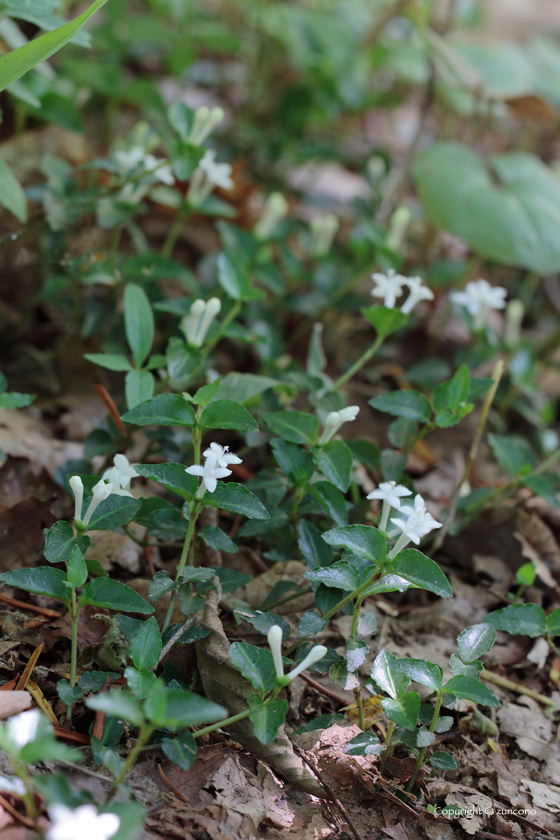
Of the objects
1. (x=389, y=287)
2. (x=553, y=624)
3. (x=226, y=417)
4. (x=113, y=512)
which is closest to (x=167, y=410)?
(x=226, y=417)

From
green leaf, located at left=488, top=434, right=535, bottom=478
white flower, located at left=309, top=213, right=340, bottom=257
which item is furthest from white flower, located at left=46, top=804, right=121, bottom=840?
white flower, located at left=309, top=213, right=340, bottom=257

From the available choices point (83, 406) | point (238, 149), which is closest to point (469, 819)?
point (83, 406)

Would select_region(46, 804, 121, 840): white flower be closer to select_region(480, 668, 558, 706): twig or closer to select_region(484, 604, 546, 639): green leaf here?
select_region(484, 604, 546, 639): green leaf

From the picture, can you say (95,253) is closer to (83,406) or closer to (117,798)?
(83,406)

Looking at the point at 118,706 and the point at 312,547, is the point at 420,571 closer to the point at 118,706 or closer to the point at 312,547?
the point at 312,547

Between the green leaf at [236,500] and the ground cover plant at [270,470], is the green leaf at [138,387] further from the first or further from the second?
the green leaf at [236,500]
